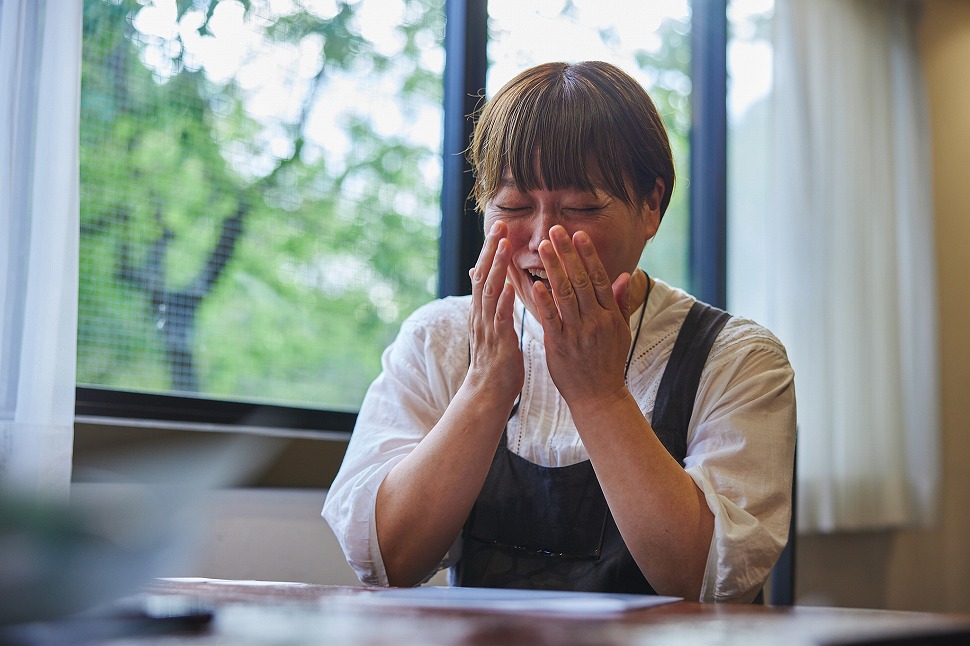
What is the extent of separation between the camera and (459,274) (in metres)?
2.25

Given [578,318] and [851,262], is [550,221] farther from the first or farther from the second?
[851,262]

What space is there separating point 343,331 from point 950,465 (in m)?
2.74

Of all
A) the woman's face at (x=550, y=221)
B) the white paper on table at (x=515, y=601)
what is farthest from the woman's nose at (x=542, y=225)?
the white paper on table at (x=515, y=601)

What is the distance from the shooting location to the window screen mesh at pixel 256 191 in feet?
5.37

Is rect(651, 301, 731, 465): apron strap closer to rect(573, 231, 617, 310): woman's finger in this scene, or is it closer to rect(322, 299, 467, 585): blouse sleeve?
rect(573, 231, 617, 310): woman's finger

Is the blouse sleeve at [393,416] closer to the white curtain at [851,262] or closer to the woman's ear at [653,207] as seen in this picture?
the woman's ear at [653,207]

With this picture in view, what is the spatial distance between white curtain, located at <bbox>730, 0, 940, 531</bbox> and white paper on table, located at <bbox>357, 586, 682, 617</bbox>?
2459 mm

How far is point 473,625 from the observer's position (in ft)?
1.85

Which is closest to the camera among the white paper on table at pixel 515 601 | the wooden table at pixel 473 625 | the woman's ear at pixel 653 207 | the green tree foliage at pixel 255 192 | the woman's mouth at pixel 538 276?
the wooden table at pixel 473 625

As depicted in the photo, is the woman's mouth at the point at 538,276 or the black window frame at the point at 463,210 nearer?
the woman's mouth at the point at 538,276

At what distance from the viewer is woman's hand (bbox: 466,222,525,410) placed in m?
1.21

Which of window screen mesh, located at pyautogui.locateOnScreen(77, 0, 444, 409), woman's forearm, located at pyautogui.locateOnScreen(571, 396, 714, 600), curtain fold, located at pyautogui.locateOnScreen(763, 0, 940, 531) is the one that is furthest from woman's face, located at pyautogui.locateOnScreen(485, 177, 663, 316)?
curtain fold, located at pyautogui.locateOnScreen(763, 0, 940, 531)

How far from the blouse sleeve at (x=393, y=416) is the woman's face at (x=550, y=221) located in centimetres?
18

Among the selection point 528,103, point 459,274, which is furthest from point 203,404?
point 528,103
